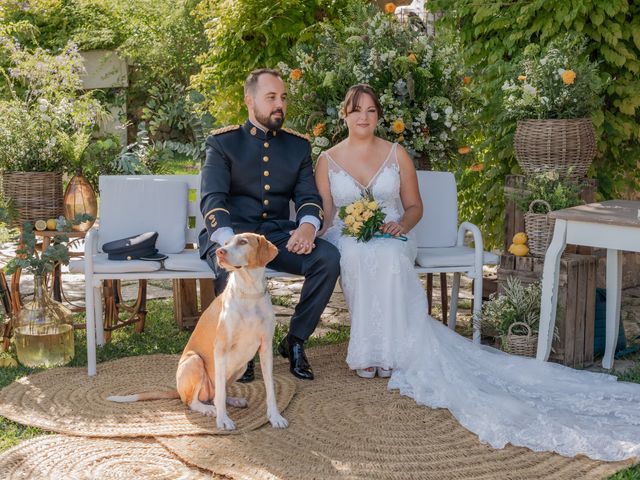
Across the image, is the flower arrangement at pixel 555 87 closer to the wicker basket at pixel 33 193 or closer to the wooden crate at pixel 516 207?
the wooden crate at pixel 516 207

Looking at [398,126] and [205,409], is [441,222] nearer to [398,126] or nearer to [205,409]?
[398,126]

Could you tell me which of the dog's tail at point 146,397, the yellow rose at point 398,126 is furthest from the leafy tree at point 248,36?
the dog's tail at point 146,397

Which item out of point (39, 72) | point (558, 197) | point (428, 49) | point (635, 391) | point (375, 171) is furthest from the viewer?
point (39, 72)

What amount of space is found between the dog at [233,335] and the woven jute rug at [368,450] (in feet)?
0.65

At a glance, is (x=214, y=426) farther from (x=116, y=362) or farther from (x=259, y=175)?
(x=259, y=175)

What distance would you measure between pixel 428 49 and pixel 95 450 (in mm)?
3418

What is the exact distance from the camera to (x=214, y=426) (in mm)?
3885

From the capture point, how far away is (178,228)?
5.23 meters

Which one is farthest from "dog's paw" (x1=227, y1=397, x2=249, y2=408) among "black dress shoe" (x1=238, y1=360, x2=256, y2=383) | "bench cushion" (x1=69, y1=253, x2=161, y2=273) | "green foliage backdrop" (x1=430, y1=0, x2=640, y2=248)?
"green foliage backdrop" (x1=430, y1=0, x2=640, y2=248)

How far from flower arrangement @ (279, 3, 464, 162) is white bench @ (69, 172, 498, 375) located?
0.39m

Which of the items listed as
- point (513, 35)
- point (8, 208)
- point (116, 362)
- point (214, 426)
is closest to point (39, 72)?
point (8, 208)

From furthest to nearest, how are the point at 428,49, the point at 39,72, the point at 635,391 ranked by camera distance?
1. the point at 39,72
2. the point at 428,49
3. the point at 635,391

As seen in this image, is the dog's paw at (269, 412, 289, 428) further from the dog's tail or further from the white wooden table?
the white wooden table

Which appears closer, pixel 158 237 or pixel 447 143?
pixel 158 237
